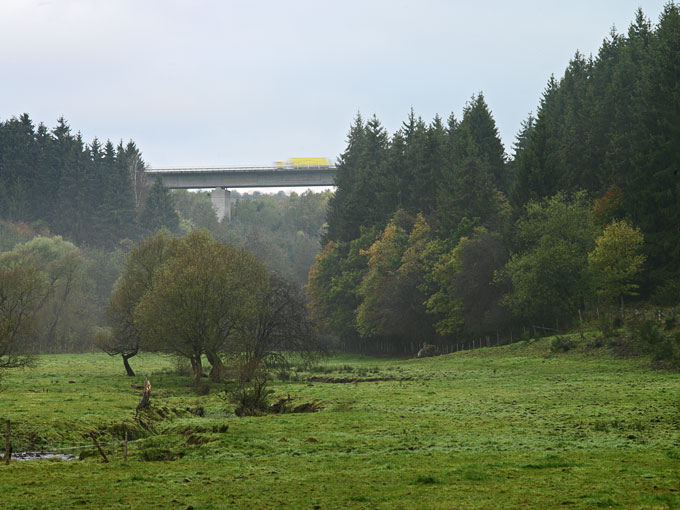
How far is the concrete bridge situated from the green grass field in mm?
120186

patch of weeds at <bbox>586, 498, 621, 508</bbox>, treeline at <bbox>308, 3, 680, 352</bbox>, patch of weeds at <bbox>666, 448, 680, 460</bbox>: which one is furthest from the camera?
treeline at <bbox>308, 3, 680, 352</bbox>

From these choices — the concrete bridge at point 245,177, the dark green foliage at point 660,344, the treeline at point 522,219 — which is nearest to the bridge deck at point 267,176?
the concrete bridge at point 245,177

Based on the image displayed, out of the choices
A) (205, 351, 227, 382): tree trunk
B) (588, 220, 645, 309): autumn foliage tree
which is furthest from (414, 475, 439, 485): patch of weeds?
(588, 220, 645, 309): autumn foliage tree

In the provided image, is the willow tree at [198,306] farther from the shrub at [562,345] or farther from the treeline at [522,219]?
the treeline at [522,219]

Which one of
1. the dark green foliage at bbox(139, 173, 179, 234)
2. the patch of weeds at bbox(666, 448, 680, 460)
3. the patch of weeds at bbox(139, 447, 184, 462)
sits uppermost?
the dark green foliage at bbox(139, 173, 179, 234)

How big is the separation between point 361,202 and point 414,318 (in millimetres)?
35923

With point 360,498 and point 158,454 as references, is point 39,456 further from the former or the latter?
point 360,498

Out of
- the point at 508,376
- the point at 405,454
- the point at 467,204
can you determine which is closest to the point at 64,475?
the point at 405,454

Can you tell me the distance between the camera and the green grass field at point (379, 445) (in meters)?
21.2

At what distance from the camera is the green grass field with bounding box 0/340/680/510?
21234mm

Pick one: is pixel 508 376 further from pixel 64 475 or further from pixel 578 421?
pixel 64 475

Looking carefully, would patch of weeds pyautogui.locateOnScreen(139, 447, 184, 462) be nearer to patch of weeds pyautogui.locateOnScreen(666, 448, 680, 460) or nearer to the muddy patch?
the muddy patch

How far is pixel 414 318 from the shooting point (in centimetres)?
9888

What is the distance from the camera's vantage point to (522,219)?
8725cm
